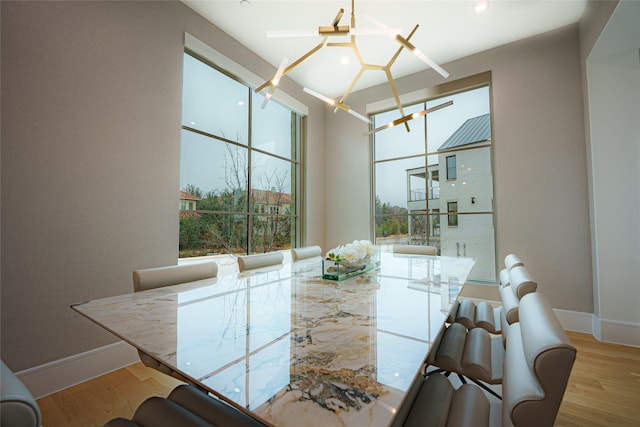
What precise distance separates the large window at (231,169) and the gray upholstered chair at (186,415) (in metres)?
2.05

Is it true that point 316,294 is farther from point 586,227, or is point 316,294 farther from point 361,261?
point 586,227

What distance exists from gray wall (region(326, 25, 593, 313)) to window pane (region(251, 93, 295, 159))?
246 cm

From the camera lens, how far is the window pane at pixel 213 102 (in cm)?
284

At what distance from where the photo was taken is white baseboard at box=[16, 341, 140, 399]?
5.83 feet

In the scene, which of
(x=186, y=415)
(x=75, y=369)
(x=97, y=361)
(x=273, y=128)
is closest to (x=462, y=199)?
(x=273, y=128)

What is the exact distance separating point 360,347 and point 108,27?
2921 mm

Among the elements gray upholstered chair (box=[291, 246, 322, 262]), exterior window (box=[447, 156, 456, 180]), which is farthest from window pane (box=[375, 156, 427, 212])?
gray upholstered chair (box=[291, 246, 322, 262])

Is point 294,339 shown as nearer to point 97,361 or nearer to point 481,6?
point 97,361

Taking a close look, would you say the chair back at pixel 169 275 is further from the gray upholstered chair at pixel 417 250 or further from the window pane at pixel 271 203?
the gray upholstered chair at pixel 417 250

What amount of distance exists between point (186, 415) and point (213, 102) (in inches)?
120

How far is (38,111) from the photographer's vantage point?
6.01 ft

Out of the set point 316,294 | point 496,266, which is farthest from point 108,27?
point 496,266

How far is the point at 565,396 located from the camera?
5.85 feet

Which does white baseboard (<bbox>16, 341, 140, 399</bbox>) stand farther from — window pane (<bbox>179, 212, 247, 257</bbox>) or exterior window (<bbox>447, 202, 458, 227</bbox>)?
exterior window (<bbox>447, 202, 458, 227</bbox>)
